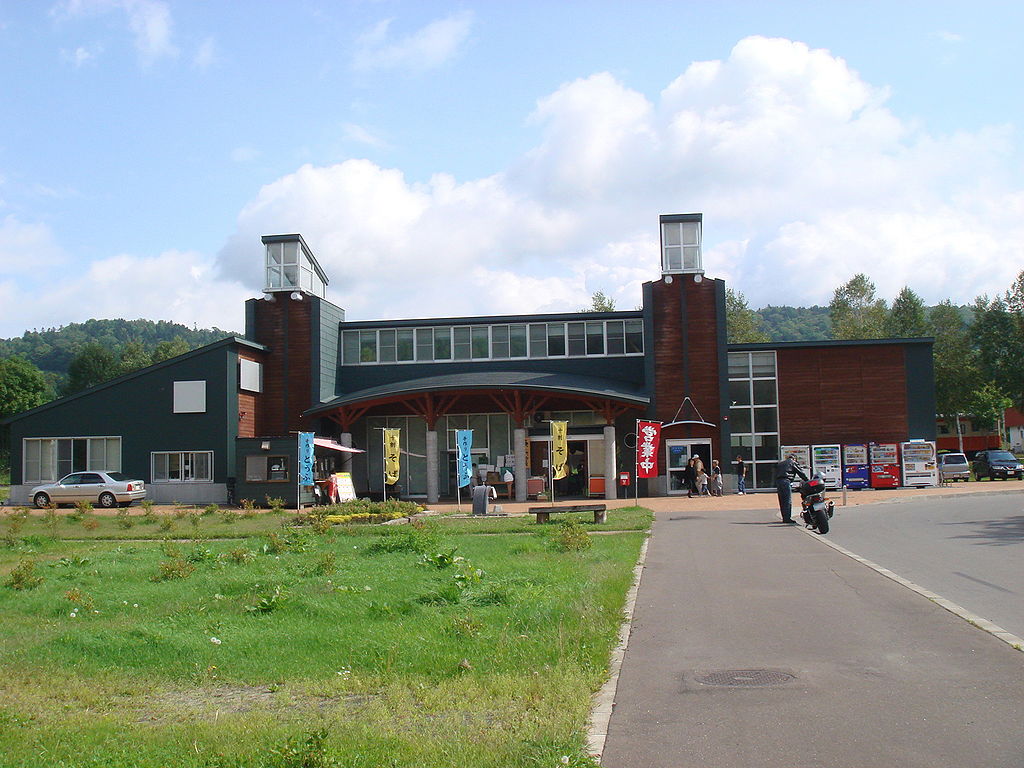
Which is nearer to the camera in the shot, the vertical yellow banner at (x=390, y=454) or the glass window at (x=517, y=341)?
the vertical yellow banner at (x=390, y=454)

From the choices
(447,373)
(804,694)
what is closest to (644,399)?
(447,373)

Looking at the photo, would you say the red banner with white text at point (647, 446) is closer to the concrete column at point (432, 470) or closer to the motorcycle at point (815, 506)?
the concrete column at point (432, 470)

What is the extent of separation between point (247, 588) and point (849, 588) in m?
7.88

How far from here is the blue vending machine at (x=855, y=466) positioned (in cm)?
3900

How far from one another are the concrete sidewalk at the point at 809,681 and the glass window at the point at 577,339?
→ 29025 millimetres

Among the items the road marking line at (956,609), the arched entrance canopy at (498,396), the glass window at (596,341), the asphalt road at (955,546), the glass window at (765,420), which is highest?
the glass window at (596,341)

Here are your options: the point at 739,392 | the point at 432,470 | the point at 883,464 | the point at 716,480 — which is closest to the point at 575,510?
the point at 432,470

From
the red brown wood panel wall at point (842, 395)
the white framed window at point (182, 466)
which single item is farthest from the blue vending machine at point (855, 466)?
the white framed window at point (182, 466)

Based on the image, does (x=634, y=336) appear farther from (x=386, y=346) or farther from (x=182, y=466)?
(x=182, y=466)

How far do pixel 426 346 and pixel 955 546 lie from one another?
2914 centimetres

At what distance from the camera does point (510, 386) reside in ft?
120

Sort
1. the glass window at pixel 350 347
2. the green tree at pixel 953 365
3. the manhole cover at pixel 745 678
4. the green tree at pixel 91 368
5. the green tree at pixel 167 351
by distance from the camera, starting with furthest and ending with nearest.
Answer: the green tree at pixel 167 351 → the green tree at pixel 91 368 → the green tree at pixel 953 365 → the glass window at pixel 350 347 → the manhole cover at pixel 745 678

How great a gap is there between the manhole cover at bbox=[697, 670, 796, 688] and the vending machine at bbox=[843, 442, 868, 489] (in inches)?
1330

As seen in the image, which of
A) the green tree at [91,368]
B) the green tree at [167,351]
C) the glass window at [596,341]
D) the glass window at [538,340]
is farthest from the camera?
the green tree at [167,351]
